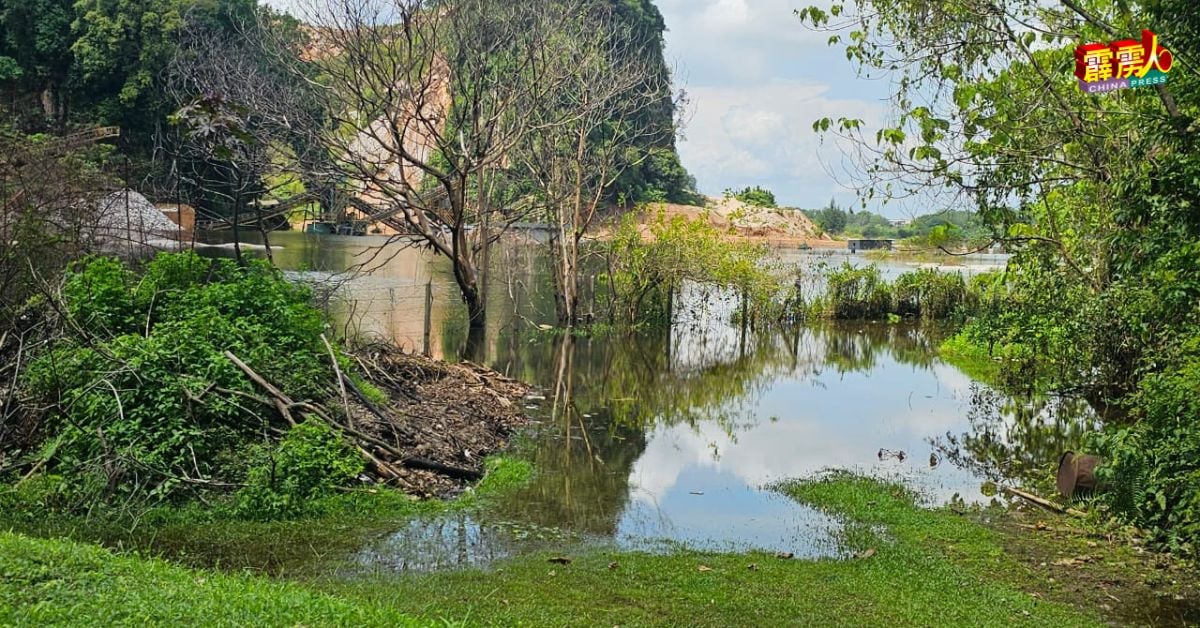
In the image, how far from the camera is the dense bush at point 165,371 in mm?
8109

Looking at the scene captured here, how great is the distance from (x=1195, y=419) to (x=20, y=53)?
4502 centimetres

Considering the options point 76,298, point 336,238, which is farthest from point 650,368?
point 336,238

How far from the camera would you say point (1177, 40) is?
6.76 m

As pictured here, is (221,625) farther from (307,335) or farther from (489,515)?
(307,335)

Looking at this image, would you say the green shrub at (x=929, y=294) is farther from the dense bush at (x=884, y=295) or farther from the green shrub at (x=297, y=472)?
the green shrub at (x=297, y=472)

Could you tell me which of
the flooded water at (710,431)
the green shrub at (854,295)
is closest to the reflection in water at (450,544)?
the flooded water at (710,431)

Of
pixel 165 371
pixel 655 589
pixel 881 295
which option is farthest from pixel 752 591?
pixel 881 295

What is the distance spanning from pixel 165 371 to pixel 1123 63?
846 cm

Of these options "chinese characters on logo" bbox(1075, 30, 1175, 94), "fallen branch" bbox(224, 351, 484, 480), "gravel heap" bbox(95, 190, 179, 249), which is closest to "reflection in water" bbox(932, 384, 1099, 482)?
"chinese characters on logo" bbox(1075, 30, 1175, 94)

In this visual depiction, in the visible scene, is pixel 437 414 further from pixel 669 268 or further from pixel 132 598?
pixel 669 268

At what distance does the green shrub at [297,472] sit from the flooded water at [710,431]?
0.94m

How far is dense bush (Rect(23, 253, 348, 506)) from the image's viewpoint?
811 cm

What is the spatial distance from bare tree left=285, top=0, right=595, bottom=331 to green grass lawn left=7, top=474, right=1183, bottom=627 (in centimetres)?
1192

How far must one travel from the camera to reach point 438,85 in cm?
1923
